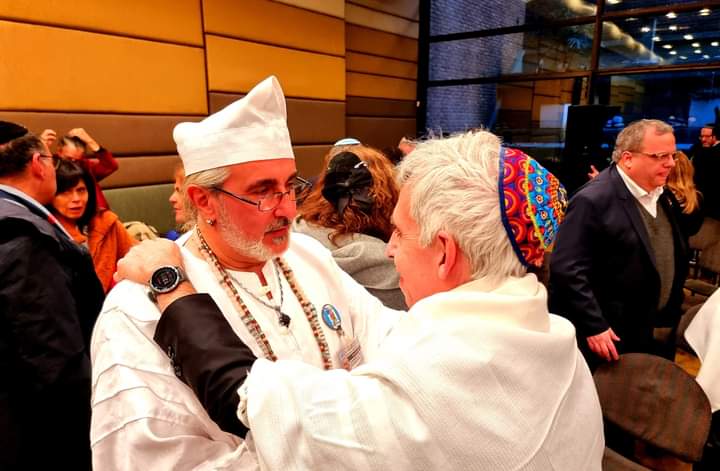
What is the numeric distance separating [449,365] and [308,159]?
4.92 metres

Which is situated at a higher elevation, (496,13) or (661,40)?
(496,13)

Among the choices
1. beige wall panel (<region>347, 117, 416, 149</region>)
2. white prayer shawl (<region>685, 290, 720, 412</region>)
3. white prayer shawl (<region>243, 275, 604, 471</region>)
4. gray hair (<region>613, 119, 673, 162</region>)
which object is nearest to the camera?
white prayer shawl (<region>243, 275, 604, 471</region>)

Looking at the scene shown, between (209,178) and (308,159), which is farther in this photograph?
(308,159)

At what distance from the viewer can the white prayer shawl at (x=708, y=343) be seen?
1.87 metres

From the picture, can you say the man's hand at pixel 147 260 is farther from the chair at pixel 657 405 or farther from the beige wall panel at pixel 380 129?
the beige wall panel at pixel 380 129

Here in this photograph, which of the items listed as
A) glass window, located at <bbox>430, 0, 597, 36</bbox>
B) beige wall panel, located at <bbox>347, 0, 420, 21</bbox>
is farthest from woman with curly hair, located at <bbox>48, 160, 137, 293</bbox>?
glass window, located at <bbox>430, 0, 597, 36</bbox>

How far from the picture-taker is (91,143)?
10.6 ft

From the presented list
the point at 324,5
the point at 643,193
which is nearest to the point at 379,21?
the point at 324,5

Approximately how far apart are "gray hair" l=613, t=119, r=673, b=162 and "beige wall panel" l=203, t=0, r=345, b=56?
3577 millimetres

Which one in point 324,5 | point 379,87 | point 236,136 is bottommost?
point 236,136

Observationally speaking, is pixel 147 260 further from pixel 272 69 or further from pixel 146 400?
pixel 272 69

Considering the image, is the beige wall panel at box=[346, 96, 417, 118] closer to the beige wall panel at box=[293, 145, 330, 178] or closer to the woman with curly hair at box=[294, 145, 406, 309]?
the beige wall panel at box=[293, 145, 330, 178]

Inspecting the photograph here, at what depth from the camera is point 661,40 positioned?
17.5 ft

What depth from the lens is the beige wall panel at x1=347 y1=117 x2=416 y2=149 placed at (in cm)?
629
